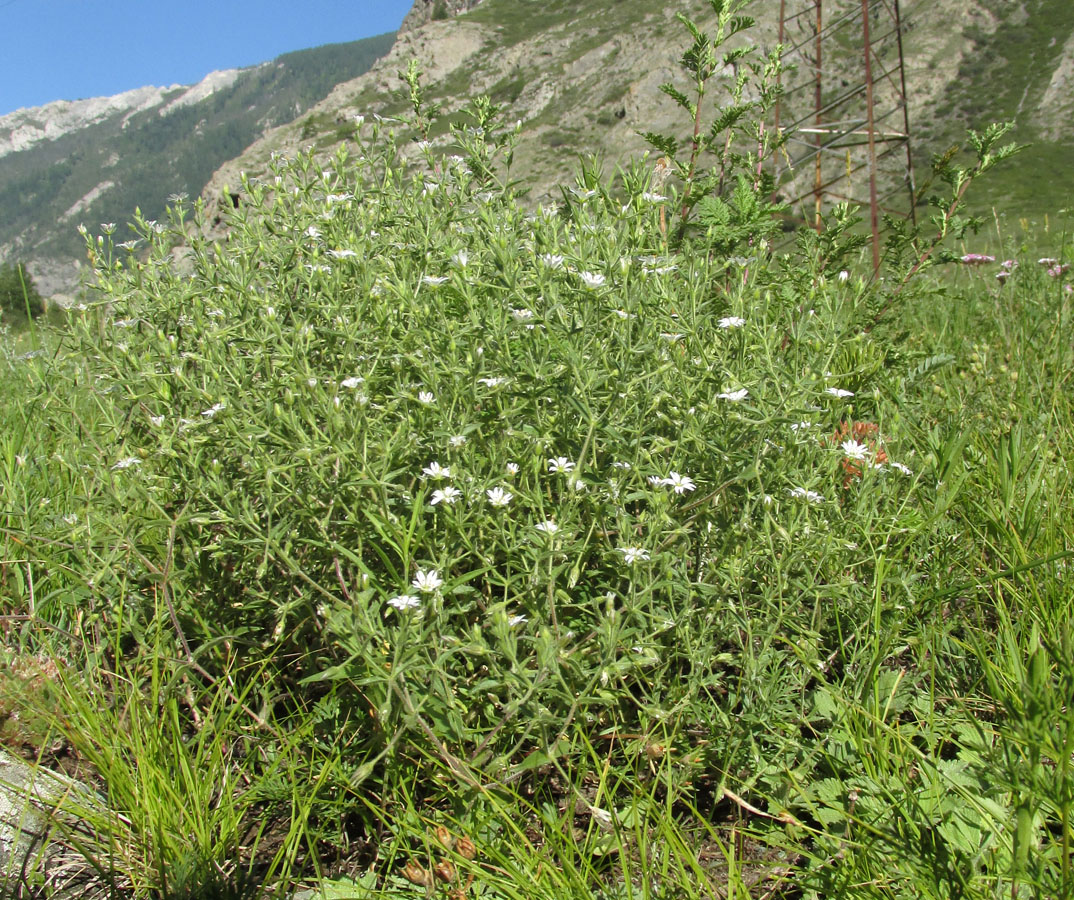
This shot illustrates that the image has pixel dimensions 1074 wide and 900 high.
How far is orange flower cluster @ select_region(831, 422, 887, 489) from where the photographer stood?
8.15 ft

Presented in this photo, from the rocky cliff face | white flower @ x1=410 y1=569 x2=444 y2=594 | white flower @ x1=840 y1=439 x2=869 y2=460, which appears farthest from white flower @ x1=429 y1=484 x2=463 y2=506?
the rocky cliff face

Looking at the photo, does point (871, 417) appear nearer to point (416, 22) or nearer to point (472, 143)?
point (472, 143)

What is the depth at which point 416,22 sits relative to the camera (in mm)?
168375

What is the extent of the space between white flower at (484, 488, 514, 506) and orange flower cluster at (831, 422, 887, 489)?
1.11m

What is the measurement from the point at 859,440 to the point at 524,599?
1.69 m

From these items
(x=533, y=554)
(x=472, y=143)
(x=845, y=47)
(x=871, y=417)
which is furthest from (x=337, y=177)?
(x=845, y=47)

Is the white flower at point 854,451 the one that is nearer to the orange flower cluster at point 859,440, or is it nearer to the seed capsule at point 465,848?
the orange flower cluster at point 859,440

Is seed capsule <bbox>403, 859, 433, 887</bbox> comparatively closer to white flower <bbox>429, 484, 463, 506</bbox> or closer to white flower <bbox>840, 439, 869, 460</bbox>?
white flower <bbox>429, 484, 463, 506</bbox>

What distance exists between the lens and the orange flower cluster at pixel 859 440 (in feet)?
8.15

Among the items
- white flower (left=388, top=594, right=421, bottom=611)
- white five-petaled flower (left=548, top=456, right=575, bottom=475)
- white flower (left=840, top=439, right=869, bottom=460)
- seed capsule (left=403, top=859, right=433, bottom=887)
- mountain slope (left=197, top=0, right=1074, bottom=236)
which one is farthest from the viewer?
mountain slope (left=197, top=0, right=1074, bottom=236)

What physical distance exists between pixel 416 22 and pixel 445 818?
194 m

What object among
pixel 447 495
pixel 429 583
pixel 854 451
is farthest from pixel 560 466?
pixel 854 451

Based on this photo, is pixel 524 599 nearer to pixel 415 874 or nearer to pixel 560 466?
pixel 560 466

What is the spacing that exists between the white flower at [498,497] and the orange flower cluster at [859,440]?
1.11 meters
